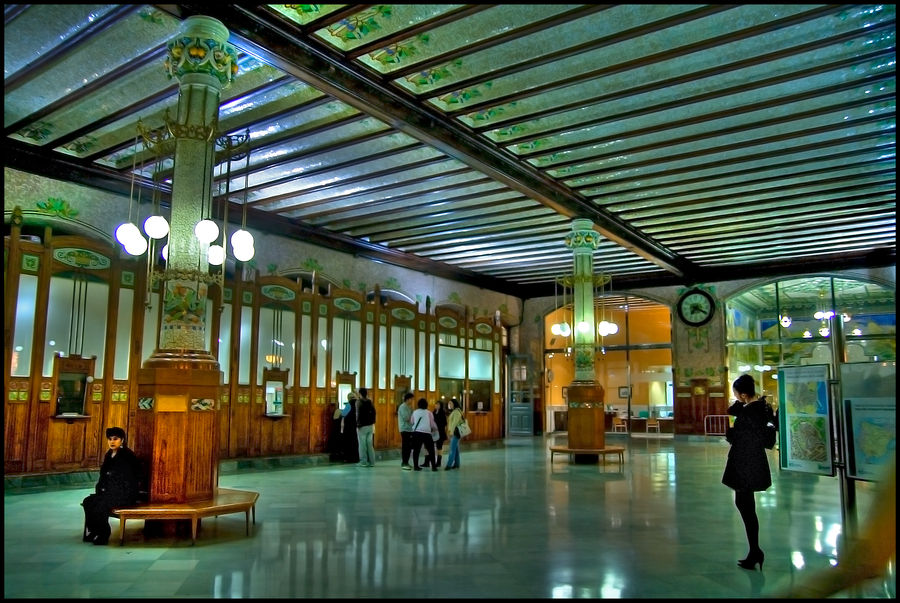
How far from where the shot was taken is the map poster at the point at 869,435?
532cm

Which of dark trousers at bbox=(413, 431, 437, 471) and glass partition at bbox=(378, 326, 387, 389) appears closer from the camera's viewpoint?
dark trousers at bbox=(413, 431, 437, 471)

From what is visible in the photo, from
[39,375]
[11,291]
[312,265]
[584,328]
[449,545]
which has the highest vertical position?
[312,265]

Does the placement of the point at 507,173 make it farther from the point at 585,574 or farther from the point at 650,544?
the point at 585,574

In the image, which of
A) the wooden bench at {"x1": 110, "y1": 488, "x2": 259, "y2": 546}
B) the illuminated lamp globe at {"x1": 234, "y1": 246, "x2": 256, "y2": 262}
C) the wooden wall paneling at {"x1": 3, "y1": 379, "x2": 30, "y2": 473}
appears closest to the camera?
the wooden bench at {"x1": 110, "y1": 488, "x2": 259, "y2": 546}

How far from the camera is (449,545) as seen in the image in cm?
545

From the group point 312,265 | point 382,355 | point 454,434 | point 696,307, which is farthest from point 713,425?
point 312,265

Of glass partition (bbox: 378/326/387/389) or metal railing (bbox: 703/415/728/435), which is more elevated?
glass partition (bbox: 378/326/387/389)

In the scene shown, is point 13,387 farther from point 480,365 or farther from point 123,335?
point 480,365

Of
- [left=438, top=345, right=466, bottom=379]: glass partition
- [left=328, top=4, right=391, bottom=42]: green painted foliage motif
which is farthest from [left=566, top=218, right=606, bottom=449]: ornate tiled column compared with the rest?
[left=328, top=4, right=391, bottom=42]: green painted foliage motif

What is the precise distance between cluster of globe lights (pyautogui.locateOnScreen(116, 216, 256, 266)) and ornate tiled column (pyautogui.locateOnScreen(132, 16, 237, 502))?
4.2 inches

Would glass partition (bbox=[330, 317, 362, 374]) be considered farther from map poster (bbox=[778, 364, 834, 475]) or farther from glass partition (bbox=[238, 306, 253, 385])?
map poster (bbox=[778, 364, 834, 475])

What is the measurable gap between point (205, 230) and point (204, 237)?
75 mm

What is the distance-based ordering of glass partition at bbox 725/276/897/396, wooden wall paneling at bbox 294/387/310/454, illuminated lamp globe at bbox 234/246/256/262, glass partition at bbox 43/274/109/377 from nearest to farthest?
illuminated lamp globe at bbox 234/246/256/262 < glass partition at bbox 43/274/109/377 < wooden wall paneling at bbox 294/387/310/454 < glass partition at bbox 725/276/897/396

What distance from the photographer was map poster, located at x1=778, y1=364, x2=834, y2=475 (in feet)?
20.1
